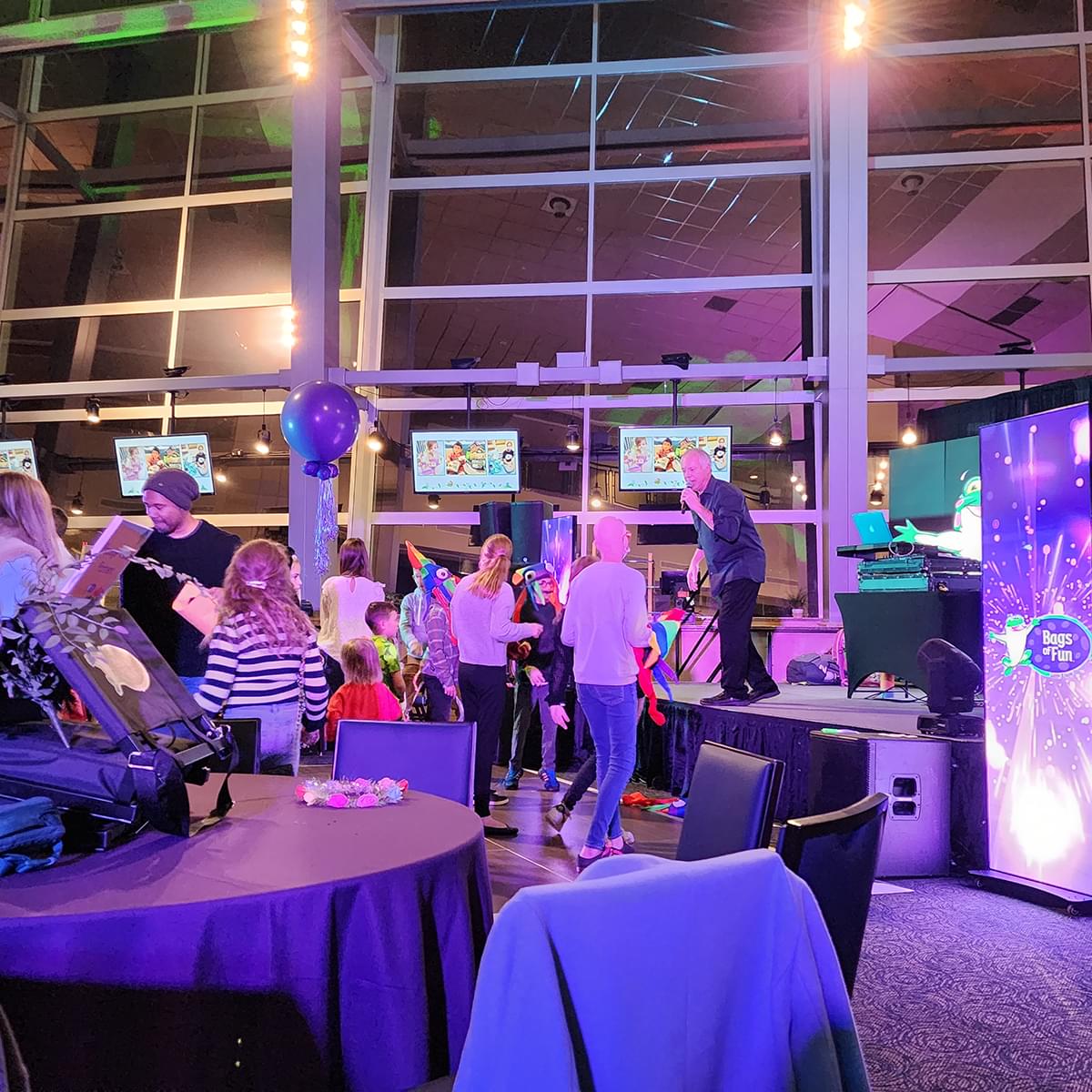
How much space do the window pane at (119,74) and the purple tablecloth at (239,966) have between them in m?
11.0

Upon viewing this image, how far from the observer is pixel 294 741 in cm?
314

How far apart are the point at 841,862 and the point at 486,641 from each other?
3409 millimetres

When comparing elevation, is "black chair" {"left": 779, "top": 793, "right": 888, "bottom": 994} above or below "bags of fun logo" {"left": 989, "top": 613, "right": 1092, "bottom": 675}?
below

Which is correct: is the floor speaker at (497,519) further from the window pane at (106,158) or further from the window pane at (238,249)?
the window pane at (106,158)

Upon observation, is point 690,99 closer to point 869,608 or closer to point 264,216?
point 264,216

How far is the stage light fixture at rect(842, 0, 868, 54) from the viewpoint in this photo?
6836 mm

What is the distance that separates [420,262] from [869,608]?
6496mm

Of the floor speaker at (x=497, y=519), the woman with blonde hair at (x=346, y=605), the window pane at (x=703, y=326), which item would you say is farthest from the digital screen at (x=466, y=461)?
the woman with blonde hair at (x=346, y=605)

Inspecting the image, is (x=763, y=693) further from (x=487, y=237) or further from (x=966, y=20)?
(x=966, y=20)

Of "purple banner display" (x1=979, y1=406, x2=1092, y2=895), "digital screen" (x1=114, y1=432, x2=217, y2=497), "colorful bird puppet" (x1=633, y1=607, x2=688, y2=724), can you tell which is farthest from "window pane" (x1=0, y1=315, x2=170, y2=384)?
"purple banner display" (x1=979, y1=406, x2=1092, y2=895)

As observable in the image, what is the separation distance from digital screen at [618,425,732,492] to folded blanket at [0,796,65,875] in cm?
694

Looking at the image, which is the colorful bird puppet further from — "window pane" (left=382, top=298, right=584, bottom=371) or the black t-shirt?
"window pane" (left=382, top=298, right=584, bottom=371)

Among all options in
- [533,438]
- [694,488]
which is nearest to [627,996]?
[694,488]

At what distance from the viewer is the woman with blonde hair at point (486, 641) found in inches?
191
